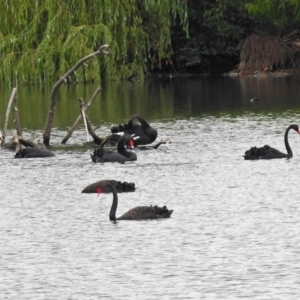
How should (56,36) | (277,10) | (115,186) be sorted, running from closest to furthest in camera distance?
(115,186), (56,36), (277,10)

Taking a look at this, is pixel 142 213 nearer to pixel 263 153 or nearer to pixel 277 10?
pixel 263 153

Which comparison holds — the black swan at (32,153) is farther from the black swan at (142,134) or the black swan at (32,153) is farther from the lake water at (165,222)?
the black swan at (142,134)

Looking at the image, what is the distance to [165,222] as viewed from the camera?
62.5ft

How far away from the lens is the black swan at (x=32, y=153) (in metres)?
27.0

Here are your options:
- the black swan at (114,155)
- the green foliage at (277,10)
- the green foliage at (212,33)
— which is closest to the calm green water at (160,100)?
the green foliage at (277,10)

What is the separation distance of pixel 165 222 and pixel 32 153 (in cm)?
843

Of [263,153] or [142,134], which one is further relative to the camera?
[142,134]

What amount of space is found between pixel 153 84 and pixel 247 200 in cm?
3402

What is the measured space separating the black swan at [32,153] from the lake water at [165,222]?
0.54 feet

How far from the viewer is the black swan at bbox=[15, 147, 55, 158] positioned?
88.6 ft

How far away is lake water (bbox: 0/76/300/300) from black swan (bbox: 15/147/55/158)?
0.16m

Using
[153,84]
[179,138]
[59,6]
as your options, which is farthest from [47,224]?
[153,84]

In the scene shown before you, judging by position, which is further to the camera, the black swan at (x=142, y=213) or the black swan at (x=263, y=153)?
the black swan at (x=263, y=153)

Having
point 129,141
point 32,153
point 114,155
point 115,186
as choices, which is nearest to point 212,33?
point 129,141
